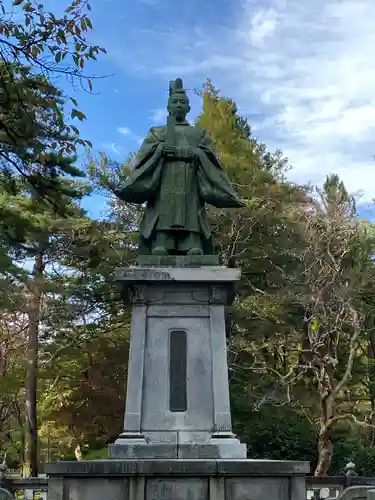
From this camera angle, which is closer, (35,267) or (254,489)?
(254,489)

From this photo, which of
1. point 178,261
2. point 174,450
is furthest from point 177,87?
point 174,450

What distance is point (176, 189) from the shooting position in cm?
964

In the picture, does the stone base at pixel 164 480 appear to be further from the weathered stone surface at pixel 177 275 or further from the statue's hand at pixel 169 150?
the statue's hand at pixel 169 150

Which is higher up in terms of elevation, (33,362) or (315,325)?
(315,325)

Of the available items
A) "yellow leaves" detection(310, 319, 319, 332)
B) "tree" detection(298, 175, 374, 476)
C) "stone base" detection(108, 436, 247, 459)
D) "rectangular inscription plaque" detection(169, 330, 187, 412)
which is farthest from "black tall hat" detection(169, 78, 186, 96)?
"yellow leaves" detection(310, 319, 319, 332)

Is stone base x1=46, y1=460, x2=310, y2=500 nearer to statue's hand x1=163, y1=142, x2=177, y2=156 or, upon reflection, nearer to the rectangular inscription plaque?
the rectangular inscription plaque

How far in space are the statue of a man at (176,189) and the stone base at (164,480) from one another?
10.6ft

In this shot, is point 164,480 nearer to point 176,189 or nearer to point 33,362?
point 176,189

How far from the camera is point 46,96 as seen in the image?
6.89m

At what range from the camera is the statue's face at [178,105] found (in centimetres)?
991

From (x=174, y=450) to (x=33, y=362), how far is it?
14495 millimetres

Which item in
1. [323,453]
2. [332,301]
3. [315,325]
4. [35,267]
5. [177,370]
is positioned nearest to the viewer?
[177,370]

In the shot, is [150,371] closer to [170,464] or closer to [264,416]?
[170,464]

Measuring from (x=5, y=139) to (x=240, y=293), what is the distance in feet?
47.1
